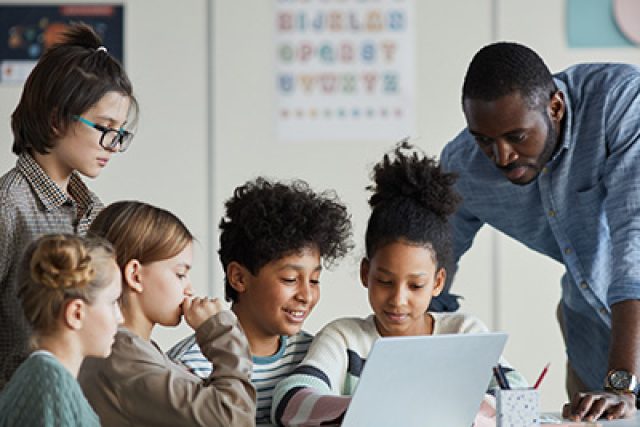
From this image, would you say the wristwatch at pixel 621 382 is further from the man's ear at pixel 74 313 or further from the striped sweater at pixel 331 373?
the man's ear at pixel 74 313

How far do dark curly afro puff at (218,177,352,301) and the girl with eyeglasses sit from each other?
0.25 meters

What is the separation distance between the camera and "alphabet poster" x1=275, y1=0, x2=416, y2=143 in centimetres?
369

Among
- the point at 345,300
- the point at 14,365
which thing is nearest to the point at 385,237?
the point at 14,365

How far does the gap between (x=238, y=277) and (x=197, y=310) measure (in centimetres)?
25

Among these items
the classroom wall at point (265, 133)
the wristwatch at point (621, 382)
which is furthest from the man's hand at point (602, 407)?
the classroom wall at point (265, 133)

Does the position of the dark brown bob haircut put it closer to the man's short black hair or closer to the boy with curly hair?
the boy with curly hair

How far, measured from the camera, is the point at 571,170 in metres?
2.14

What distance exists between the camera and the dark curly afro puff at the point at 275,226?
1861 mm

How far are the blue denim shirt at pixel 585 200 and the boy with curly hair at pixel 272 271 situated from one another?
41 centimetres

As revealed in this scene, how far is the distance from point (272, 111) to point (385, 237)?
1.82 metres

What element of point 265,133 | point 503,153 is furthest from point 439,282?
point 265,133

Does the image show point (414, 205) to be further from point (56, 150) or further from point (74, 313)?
point (74, 313)

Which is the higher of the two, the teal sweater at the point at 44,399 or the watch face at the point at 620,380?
the teal sweater at the point at 44,399

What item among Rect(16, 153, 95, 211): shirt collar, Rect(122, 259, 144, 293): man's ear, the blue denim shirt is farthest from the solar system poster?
Rect(122, 259, 144, 293): man's ear
